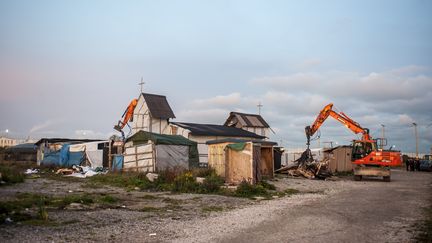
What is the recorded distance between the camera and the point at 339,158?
1463 inches

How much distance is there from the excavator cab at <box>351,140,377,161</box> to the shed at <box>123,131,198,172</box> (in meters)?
12.3

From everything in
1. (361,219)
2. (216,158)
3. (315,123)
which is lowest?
(361,219)

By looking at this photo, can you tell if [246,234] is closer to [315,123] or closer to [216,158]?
[216,158]

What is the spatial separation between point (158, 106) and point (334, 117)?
18.1m

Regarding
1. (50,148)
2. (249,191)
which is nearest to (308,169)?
(249,191)

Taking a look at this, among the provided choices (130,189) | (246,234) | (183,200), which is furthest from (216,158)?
(246,234)

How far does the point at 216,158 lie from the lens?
892 inches

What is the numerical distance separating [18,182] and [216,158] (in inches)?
424

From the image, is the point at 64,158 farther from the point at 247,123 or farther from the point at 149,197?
the point at 247,123

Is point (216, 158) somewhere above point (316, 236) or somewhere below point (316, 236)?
above

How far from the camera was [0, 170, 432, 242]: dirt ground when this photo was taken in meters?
8.27

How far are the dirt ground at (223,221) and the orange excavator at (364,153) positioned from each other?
12417 millimetres

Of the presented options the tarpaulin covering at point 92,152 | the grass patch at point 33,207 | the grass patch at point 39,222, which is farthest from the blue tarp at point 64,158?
the grass patch at point 39,222

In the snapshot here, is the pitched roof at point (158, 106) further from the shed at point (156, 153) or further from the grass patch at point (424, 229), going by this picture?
the grass patch at point (424, 229)
